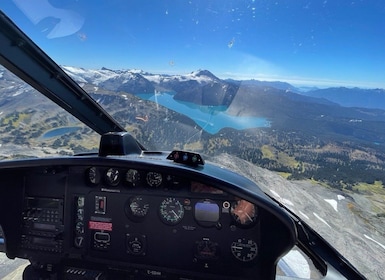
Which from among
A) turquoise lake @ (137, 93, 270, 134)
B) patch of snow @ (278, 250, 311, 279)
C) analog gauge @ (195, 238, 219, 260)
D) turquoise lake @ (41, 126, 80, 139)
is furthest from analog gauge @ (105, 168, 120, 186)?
patch of snow @ (278, 250, 311, 279)

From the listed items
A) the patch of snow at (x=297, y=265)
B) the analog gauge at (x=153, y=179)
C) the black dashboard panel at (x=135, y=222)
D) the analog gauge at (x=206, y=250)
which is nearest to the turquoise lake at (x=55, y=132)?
the black dashboard panel at (x=135, y=222)

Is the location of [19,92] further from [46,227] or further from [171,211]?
[171,211]

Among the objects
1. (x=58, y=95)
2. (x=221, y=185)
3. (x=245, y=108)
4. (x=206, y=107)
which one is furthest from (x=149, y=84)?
(x=221, y=185)

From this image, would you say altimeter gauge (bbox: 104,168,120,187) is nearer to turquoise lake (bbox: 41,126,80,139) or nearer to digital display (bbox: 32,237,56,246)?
digital display (bbox: 32,237,56,246)

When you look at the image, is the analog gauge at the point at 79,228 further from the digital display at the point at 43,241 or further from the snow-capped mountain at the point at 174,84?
the snow-capped mountain at the point at 174,84

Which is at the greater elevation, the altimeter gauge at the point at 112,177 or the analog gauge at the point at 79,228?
the altimeter gauge at the point at 112,177

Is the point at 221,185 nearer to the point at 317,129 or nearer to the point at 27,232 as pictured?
the point at 27,232
